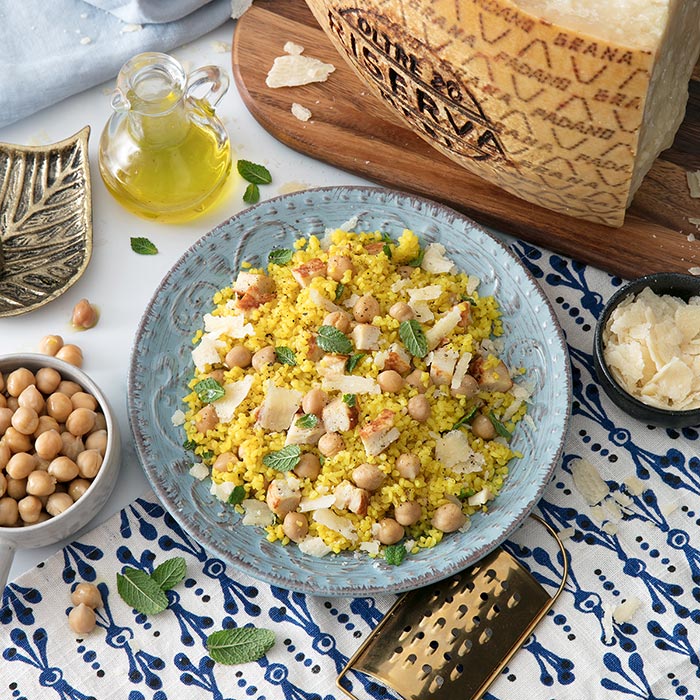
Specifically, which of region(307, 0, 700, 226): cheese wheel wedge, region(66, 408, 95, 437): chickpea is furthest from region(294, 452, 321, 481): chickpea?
region(307, 0, 700, 226): cheese wheel wedge

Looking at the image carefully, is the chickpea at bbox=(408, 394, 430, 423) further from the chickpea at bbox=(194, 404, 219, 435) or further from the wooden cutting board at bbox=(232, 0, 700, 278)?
the wooden cutting board at bbox=(232, 0, 700, 278)

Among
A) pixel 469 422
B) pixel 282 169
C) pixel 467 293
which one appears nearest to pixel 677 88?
pixel 467 293

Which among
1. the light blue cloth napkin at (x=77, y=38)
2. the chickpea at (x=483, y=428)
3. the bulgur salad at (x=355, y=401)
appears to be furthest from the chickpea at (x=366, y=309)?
the light blue cloth napkin at (x=77, y=38)

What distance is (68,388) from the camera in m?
1.65

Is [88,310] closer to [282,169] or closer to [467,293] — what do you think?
[282,169]

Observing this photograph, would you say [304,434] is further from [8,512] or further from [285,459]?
[8,512]

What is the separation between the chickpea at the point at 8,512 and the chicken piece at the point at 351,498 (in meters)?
0.51

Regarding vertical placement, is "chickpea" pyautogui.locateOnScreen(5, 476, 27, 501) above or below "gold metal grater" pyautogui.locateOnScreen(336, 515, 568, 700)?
below

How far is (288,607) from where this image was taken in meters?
1.61

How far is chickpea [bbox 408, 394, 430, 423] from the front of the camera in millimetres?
1583

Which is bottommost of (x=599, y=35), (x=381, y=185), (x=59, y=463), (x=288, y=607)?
(x=288, y=607)

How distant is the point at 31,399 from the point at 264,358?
0.38 meters

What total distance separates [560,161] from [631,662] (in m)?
0.79

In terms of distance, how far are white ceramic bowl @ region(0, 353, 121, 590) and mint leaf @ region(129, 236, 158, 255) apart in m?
0.31
